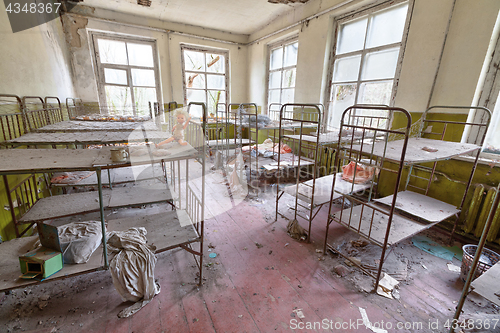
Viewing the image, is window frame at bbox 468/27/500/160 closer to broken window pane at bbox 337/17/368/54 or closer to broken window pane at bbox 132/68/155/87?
broken window pane at bbox 337/17/368/54

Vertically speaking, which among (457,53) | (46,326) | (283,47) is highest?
(283,47)

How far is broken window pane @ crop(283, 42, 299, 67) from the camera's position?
212 inches

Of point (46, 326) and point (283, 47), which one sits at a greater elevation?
point (283, 47)

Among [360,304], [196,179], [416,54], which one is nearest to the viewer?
[360,304]

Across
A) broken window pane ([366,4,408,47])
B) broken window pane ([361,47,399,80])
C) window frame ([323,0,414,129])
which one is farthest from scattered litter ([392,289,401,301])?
broken window pane ([366,4,408,47])

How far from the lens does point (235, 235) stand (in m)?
2.61

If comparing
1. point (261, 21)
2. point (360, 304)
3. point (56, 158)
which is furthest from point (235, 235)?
point (261, 21)

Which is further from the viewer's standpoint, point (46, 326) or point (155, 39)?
point (155, 39)

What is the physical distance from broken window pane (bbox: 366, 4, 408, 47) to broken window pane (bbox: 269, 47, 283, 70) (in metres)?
2.54

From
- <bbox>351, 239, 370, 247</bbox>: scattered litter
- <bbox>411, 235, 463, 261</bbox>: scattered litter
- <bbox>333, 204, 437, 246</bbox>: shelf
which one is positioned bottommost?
<bbox>411, 235, 463, 261</bbox>: scattered litter

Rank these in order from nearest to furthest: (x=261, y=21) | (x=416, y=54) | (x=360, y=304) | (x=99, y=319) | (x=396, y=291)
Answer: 1. (x=99, y=319)
2. (x=360, y=304)
3. (x=396, y=291)
4. (x=416, y=54)
5. (x=261, y=21)

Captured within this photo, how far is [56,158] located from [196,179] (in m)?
3.01

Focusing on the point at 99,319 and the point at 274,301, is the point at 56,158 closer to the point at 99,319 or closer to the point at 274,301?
the point at 99,319

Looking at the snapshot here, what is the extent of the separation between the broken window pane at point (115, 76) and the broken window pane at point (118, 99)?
153mm
